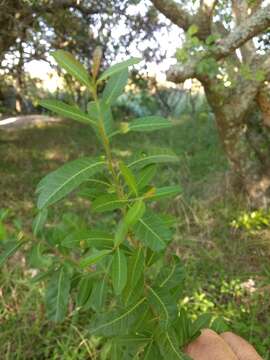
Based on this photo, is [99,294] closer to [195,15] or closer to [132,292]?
[132,292]

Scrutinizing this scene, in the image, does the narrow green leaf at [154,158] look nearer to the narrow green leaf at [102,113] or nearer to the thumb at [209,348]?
the narrow green leaf at [102,113]

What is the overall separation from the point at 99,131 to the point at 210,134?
6.33m

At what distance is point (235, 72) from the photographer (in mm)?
3447

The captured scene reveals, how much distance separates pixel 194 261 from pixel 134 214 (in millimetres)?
2557

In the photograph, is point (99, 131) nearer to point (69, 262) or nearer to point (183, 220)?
point (69, 262)

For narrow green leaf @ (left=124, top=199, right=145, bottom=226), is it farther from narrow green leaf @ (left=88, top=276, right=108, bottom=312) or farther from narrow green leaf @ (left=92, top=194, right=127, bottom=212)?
narrow green leaf @ (left=88, top=276, right=108, bottom=312)

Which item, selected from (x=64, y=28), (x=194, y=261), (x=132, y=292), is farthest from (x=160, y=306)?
(x=64, y=28)

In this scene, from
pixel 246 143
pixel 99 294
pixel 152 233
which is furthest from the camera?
pixel 246 143

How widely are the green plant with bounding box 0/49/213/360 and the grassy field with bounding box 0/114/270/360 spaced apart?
7.0 inches

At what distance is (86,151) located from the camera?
6.66 metres

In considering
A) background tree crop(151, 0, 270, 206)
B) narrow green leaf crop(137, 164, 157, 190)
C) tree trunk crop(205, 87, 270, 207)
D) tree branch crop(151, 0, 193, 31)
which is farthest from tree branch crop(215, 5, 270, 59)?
narrow green leaf crop(137, 164, 157, 190)

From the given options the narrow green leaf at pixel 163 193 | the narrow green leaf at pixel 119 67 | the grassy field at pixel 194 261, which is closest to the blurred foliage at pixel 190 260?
the grassy field at pixel 194 261

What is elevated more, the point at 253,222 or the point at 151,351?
the point at 151,351

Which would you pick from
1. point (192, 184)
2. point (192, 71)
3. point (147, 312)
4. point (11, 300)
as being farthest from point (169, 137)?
point (147, 312)
